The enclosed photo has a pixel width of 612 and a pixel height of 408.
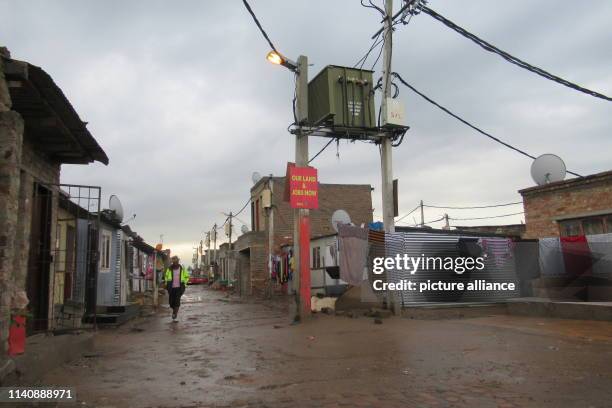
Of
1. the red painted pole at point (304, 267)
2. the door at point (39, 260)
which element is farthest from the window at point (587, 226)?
the door at point (39, 260)

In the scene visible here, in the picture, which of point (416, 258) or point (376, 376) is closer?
point (376, 376)

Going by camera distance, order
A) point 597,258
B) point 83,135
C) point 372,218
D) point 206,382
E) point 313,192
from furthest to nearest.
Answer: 1. point 372,218
2. point 597,258
3. point 313,192
4. point 83,135
5. point 206,382

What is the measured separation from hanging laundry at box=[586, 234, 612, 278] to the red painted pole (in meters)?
8.46

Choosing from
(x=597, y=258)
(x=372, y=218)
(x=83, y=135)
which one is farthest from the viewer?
(x=372, y=218)

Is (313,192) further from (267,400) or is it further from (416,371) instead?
(267,400)

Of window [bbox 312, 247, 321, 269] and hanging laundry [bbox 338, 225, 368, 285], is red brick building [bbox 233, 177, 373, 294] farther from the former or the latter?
hanging laundry [bbox 338, 225, 368, 285]

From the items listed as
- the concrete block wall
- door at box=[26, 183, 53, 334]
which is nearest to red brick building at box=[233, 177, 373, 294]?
door at box=[26, 183, 53, 334]

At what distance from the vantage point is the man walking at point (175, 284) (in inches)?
547

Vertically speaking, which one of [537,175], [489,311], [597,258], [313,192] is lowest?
[489,311]

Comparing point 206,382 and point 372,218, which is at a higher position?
point 372,218

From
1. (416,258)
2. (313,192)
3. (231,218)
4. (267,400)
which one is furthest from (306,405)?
(231,218)

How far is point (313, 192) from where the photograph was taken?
13.0 meters

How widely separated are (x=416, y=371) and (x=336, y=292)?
1133 cm

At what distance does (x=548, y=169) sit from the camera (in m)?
17.5
